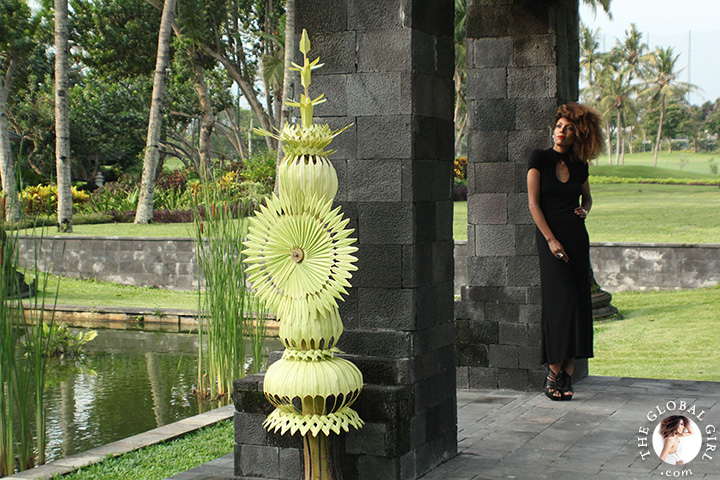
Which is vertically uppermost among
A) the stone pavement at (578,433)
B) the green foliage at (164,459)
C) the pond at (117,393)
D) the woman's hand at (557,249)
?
the woman's hand at (557,249)

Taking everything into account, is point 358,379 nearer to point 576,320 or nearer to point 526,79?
point 576,320

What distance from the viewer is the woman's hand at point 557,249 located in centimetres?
502

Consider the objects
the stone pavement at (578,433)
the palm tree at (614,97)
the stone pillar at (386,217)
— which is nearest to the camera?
the stone pillar at (386,217)

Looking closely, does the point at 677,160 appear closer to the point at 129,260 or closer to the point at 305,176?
the point at 129,260

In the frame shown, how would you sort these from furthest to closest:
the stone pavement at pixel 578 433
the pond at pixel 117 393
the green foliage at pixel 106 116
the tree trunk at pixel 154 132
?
the green foliage at pixel 106 116, the tree trunk at pixel 154 132, the pond at pixel 117 393, the stone pavement at pixel 578 433

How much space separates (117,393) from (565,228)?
12.5 ft

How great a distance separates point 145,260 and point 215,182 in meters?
8.21

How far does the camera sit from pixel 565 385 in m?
5.23

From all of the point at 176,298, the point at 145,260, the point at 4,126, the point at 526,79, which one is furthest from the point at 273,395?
the point at 4,126

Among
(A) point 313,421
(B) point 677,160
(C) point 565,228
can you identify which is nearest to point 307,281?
(A) point 313,421

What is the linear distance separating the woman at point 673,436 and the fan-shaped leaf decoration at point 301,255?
1.72 meters

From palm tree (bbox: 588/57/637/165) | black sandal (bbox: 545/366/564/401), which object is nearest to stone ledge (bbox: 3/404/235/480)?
black sandal (bbox: 545/366/564/401)

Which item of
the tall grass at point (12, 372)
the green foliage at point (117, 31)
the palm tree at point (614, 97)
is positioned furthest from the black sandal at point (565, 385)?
the palm tree at point (614, 97)

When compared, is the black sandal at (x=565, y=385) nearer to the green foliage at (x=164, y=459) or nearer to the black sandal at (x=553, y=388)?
the black sandal at (x=553, y=388)
